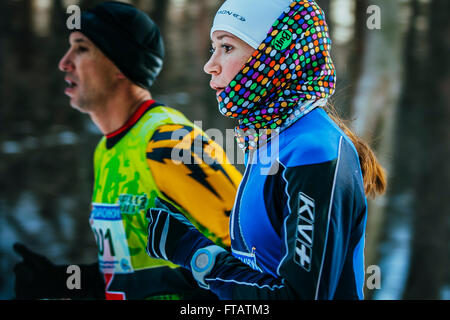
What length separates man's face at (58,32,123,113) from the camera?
7.21ft

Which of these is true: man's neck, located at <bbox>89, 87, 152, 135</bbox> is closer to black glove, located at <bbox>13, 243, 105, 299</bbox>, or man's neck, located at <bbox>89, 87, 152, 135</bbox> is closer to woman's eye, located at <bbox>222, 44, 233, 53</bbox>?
black glove, located at <bbox>13, 243, 105, 299</bbox>

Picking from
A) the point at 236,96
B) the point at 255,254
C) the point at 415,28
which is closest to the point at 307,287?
the point at 255,254

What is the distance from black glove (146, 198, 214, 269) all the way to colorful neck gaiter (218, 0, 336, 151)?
0.37 meters

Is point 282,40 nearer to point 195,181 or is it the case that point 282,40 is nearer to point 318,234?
point 318,234

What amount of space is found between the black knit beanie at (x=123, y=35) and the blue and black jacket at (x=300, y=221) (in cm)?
91

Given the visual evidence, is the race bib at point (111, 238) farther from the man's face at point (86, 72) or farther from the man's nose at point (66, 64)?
the man's nose at point (66, 64)

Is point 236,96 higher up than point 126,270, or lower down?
higher up

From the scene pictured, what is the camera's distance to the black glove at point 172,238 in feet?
5.09

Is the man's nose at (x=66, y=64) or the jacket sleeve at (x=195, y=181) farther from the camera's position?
the man's nose at (x=66, y=64)

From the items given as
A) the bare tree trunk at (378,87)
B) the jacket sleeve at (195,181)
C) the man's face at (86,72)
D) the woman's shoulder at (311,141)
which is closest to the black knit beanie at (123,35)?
the man's face at (86,72)

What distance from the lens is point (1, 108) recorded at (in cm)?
338

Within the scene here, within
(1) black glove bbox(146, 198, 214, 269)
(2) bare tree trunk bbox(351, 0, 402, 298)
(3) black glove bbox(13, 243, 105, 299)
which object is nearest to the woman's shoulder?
(1) black glove bbox(146, 198, 214, 269)

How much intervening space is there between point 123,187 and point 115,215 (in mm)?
112
